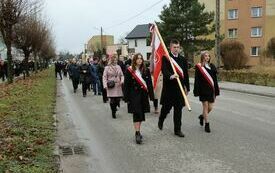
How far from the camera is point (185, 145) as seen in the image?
889 centimetres

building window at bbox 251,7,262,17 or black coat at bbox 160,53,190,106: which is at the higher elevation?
building window at bbox 251,7,262,17

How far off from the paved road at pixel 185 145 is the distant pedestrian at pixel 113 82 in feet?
1.73

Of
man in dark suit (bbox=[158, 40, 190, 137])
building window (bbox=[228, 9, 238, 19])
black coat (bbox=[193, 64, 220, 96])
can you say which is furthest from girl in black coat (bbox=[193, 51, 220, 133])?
building window (bbox=[228, 9, 238, 19])

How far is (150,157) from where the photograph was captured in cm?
794

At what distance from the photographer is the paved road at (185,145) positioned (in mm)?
7258

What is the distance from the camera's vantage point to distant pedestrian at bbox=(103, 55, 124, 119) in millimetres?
13219

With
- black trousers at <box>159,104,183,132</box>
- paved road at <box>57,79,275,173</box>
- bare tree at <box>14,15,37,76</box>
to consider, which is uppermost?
bare tree at <box>14,15,37,76</box>

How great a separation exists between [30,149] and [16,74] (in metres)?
41.5

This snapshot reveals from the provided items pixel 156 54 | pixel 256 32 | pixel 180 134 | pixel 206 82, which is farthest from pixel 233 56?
pixel 180 134

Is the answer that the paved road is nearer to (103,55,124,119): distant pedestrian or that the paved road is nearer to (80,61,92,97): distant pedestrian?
(103,55,124,119): distant pedestrian

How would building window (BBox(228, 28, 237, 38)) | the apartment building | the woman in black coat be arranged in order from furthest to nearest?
1. building window (BBox(228, 28, 237, 38))
2. the apartment building
3. the woman in black coat

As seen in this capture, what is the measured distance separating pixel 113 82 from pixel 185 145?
4792 mm

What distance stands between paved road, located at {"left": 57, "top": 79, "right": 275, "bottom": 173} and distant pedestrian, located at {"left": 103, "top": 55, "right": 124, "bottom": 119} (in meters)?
0.53

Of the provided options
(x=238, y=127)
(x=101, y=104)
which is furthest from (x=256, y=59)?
(x=238, y=127)
